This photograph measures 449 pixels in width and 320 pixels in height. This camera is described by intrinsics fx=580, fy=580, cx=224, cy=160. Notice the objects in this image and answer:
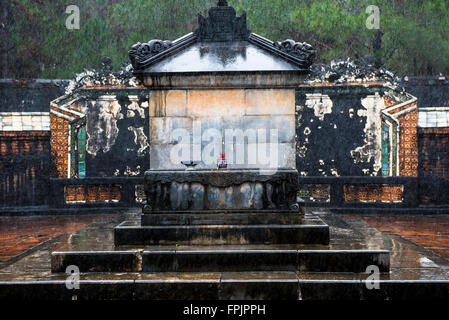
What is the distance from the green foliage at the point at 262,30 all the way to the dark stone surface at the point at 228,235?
11.7 meters

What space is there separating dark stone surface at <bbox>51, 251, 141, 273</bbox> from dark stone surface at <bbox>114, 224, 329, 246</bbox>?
1.35 ft

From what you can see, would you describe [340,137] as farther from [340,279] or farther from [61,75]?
[61,75]

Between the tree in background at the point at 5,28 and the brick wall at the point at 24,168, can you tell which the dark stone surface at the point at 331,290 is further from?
the tree in background at the point at 5,28

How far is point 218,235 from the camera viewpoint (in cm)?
637

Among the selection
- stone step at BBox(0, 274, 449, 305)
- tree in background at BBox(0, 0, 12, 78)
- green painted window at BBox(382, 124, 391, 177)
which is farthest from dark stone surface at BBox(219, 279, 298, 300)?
tree in background at BBox(0, 0, 12, 78)

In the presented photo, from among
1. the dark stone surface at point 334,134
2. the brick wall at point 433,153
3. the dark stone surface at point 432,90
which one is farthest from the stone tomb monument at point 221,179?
the dark stone surface at point 432,90

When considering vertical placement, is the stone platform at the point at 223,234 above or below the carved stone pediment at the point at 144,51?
below

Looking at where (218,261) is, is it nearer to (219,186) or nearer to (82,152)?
(219,186)

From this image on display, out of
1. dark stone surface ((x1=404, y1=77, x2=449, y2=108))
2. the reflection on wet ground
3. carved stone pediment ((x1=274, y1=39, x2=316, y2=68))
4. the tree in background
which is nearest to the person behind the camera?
carved stone pediment ((x1=274, y1=39, x2=316, y2=68))

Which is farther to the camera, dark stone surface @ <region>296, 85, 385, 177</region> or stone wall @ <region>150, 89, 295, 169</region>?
dark stone surface @ <region>296, 85, 385, 177</region>

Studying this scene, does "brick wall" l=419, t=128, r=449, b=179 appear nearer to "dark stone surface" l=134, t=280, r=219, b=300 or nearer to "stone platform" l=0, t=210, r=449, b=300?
"stone platform" l=0, t=210, r=449, b=300

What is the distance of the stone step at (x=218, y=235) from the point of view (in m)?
6.34

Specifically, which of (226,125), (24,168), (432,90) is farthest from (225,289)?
(432,90)

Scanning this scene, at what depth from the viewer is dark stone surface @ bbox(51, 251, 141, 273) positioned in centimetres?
598
